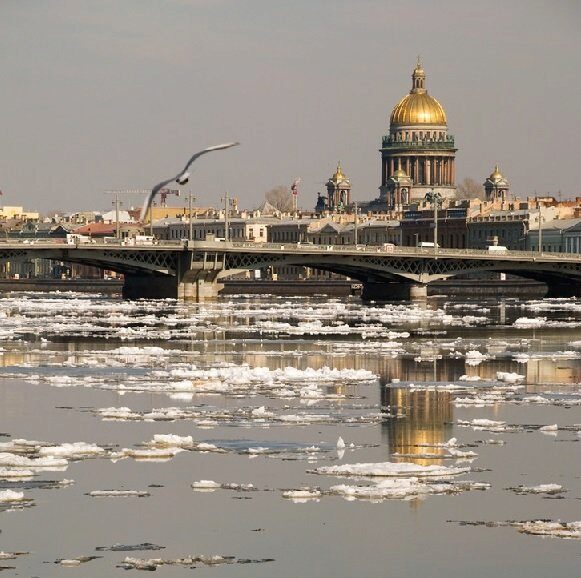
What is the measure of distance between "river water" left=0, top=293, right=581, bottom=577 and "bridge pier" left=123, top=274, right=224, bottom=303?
48783 mm

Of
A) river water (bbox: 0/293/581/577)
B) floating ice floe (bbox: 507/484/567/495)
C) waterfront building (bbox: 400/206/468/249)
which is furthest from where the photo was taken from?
waterfront building (bbox: 400/206/468/249)

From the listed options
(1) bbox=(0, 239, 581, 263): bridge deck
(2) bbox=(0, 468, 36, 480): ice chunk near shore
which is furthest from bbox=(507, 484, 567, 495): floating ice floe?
(1) bbox=(0, 239, 581, 263): bridge deck

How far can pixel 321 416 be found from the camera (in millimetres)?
26594

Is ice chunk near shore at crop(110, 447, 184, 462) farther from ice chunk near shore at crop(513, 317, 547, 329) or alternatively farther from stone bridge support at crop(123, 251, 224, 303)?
stone bridge support at crop(123, 251, 224, 303)

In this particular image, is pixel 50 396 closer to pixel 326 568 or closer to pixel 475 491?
pixel 475 491

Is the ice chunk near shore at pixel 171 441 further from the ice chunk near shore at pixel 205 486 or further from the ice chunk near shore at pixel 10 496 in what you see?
the ice chunk near shore at pixel 10 496

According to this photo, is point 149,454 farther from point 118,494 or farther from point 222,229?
point 222,229

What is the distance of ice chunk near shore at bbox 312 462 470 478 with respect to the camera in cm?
2062

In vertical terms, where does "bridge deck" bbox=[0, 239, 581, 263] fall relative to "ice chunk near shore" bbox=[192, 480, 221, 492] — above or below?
above

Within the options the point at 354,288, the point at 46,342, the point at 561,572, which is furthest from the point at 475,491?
the point at 354,288

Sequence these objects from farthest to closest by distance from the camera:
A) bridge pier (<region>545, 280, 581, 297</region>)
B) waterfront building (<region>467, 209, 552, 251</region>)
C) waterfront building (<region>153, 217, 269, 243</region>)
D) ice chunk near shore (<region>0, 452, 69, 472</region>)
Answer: waterfront building (<region>153, 217, 269, 243</region>), waterfront building (<region>467, 209, 552, 251</region>), bridge pier (<region>545, 280, 581, 297</region>), ice chunk near shore (<region>0, 452, 69, 472</region>)

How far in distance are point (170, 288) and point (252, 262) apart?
180 inches

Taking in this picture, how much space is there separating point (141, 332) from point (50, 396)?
23102 mm

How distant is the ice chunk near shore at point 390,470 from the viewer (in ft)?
67.7
